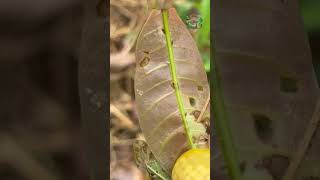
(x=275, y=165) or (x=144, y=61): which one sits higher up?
(x=144, y=61)

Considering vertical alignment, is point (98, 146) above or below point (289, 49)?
below

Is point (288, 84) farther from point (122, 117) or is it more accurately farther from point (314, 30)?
point (122, 117)

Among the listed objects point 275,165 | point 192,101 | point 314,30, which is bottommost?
point 275,165

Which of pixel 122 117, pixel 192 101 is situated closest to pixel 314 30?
pixel 192 101

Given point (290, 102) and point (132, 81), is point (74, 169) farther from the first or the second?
point (290, 102)

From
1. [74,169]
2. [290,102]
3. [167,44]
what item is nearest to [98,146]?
[74,169]

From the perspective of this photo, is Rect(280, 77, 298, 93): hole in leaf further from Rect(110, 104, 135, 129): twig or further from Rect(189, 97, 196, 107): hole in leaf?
Rect(110, 104, 135, 129): twig

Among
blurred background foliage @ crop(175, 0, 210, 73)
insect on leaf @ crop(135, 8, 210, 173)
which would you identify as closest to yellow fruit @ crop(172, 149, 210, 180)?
insect on leaf @ crop(135, 8, 210, 173)
